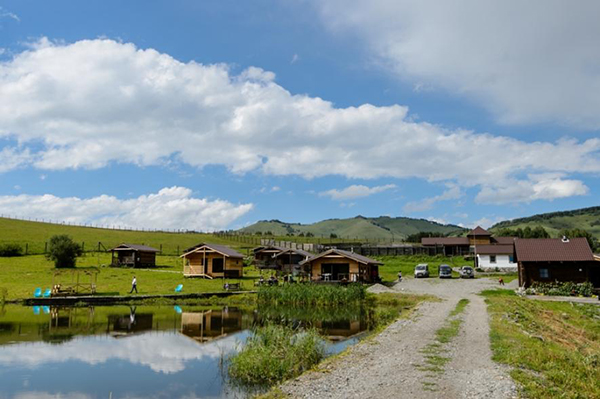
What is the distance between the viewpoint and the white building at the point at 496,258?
69900 millimetres

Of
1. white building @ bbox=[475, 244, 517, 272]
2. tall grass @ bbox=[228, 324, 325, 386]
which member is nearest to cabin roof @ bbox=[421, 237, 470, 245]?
white building @ bbox=[475, 244, 517, 272]

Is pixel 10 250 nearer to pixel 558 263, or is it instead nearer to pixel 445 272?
pixel 445 272

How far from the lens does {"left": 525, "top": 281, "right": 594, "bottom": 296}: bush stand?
40281 mm

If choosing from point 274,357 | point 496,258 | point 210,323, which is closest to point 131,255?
point 210,323

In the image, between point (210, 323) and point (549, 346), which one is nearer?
point (549, 346)

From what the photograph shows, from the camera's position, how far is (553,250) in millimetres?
43844

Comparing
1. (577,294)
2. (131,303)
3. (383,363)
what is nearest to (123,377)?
(383,363)

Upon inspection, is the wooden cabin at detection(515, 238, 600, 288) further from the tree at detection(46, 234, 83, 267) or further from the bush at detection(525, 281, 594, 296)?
the tree at detection(46, 234, 83, 267)

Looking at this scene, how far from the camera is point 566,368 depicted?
13.4m

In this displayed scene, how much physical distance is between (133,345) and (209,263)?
1313 inches

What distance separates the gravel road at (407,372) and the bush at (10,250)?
57.6 meters

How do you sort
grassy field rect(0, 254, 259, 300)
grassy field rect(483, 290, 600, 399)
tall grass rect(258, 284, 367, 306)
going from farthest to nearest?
grassy field rect(0, 254, 259, 300)
tall grass rect(258, 284, 367, 306)
grassy field rect(483, 290, 600, 399)

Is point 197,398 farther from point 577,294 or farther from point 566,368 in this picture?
point 577,294

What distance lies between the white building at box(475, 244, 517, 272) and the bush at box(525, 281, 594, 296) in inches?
1066
